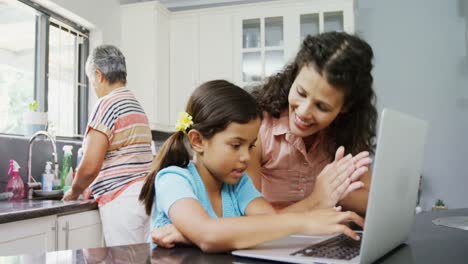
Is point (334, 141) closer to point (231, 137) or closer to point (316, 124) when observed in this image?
point (316, 124)

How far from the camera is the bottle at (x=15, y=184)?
2193 millimetres

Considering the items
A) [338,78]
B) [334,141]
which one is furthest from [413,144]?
[334,141]

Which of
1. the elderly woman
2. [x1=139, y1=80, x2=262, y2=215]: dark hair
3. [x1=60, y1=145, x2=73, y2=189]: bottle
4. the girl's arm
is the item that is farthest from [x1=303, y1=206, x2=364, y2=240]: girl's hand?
[x1=60, y1=145, x2=73, y2=189]: bottle

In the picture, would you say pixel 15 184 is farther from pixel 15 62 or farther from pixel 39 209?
pixel 15 62

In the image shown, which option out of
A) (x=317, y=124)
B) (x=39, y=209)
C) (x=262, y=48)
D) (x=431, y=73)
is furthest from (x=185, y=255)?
(x=431, y=73)

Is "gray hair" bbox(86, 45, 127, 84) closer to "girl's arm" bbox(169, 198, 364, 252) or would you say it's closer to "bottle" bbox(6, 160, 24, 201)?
"bottle" bbox(6, 160, 24, 201)

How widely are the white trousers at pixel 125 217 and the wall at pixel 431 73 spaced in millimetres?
2181

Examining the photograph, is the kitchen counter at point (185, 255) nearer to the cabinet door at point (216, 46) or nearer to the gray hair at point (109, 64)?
the gray hair at point (109, 64)

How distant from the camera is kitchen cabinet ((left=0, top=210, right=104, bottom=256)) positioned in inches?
63.9

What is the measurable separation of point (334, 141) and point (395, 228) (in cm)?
61

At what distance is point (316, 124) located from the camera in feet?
3.84

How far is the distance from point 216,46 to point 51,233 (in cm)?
197

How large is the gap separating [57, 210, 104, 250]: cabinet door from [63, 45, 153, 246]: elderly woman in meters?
0.10

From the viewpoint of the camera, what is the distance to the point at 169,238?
819 millimetres
